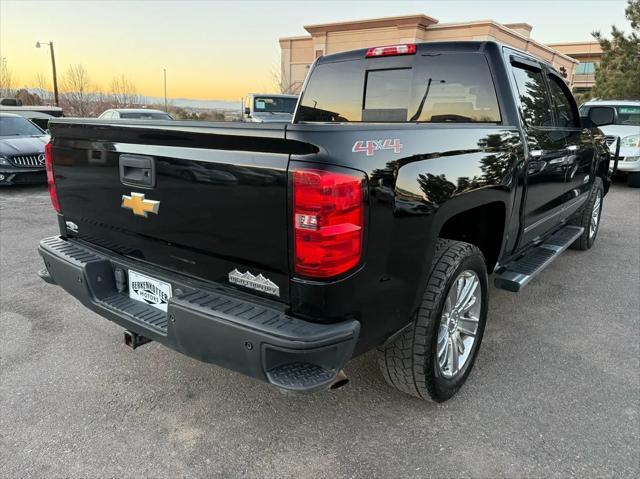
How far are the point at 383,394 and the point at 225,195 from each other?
152 centimetres

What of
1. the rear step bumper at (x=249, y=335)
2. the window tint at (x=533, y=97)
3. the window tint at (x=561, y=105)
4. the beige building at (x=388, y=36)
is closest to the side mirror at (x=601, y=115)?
the window tint at (x=561, y=105)

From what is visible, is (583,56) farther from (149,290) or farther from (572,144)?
(149,290)

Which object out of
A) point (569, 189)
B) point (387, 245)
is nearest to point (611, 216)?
point (569, 189)

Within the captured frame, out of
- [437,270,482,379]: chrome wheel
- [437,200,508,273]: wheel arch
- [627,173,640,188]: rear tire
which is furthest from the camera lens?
[627,173,640,188]: rear tire

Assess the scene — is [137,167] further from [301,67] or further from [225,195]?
[301,67]

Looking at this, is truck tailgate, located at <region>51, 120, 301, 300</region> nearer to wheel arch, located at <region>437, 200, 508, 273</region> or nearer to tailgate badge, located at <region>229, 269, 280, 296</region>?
tailgate badge, located at <region>229, 269, 280, 296</region>

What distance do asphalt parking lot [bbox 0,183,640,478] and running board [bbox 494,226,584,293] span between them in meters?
0.48

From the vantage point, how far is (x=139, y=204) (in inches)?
92.7

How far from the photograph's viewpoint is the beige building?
34631 millimetres

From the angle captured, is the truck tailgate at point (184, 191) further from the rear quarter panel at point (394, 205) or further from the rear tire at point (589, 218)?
the rear tire at point (589, 218)

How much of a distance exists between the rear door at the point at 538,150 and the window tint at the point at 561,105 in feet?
0.67

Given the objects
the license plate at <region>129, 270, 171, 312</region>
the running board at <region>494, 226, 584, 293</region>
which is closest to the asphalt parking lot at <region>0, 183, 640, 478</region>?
the running board at <region>494, 226, 584, 293</region>

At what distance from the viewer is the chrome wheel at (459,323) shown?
2635mm

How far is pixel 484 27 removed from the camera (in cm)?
3353
